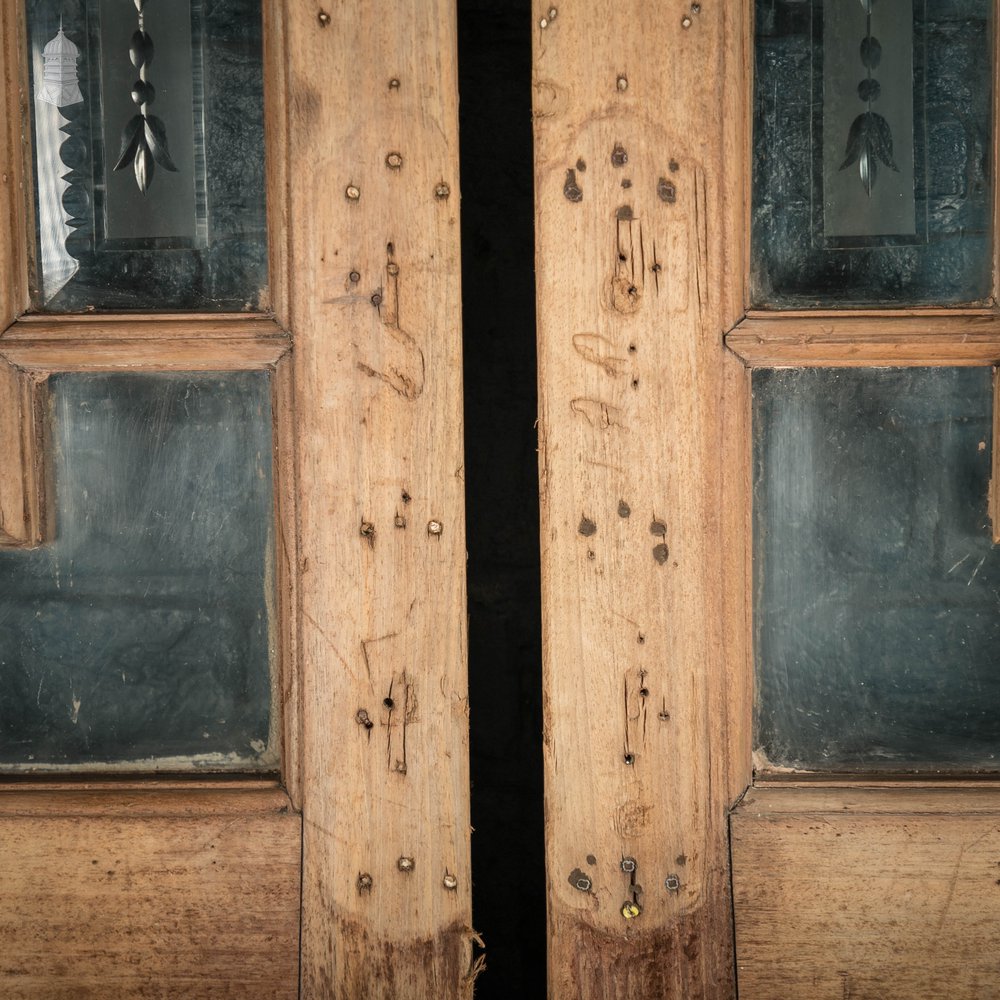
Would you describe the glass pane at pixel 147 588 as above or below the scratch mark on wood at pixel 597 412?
below

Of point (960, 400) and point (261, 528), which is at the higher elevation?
point (960, 400)

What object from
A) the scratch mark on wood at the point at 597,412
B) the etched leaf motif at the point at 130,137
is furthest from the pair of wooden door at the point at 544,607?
the etched leaf motif at the point at 130,137

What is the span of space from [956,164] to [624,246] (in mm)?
364

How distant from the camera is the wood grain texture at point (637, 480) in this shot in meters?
0.84

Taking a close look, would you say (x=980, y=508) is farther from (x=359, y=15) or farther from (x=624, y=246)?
(x=359, y=15)

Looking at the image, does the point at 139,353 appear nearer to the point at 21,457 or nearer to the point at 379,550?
the point at 21,457

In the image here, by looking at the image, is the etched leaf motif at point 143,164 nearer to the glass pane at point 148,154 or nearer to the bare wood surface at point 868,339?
the glass pane at point 148,154

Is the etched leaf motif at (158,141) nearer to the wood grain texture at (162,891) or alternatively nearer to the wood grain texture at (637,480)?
the wood grain texture at (637,480)

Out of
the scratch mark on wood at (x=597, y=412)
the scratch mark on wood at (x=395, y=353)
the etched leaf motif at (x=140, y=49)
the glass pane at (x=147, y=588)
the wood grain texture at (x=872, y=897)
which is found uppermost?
the etched leaf motif at (x=140, y=49)

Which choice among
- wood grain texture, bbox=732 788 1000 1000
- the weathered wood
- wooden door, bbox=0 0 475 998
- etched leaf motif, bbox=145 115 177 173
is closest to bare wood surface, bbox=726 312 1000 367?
wooden door, bbox=0 0 475 998

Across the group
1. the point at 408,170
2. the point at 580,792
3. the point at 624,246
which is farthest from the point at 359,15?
the point at 580,792

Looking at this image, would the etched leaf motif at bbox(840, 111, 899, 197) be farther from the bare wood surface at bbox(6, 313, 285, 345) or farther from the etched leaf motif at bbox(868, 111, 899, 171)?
the bare wood surface at bbox(6, 313, 285, 345)

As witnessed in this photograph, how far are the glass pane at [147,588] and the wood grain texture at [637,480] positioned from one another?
329mm

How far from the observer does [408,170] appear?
0.85m
